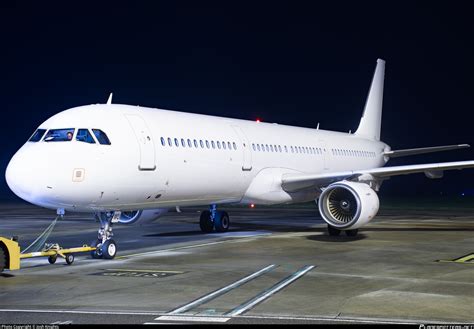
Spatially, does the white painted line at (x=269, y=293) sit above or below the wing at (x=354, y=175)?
below

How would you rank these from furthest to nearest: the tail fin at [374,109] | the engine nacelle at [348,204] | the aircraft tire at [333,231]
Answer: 1. the tail fin at [374,109]
2. the aircraft tire at [333,231]
3. the engine nacelle at [348,204]

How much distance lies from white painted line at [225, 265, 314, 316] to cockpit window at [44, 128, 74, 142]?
6050 mm

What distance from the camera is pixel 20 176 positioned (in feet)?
42.9

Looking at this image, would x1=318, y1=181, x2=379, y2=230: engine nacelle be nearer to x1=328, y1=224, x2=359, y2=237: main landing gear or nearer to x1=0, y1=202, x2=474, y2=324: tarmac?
x1=328, y1=224, x2=359, y2=237: main landing gear

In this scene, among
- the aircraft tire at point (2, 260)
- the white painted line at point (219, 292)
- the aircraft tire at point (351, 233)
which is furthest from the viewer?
the aircraft tire at point (351, 233)

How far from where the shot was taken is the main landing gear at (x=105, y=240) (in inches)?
563

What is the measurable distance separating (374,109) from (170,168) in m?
19.4

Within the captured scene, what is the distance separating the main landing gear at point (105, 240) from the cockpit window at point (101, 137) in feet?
6.14

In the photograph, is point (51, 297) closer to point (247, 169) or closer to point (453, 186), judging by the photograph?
point (247, 169)

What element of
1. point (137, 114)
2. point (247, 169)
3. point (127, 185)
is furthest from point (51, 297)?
point (247, 169)

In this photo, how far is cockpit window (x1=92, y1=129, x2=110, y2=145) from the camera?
14.5 m

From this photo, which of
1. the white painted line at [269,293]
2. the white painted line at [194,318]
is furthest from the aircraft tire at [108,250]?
the white painted line at [194,318]

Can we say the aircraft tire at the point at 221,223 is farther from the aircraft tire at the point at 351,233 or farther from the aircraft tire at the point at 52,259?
the aircraft tire at the point at 52,259

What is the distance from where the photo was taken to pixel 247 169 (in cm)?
1988
